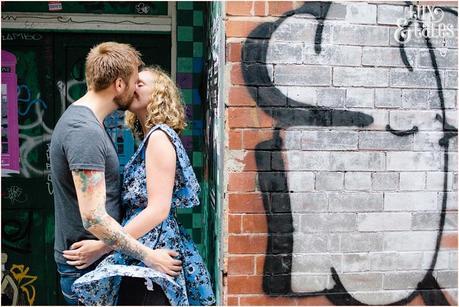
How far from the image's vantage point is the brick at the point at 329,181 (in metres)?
3.12

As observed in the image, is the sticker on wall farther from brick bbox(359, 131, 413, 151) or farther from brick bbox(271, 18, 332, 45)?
brick bbox(359, 131, 413, 151)

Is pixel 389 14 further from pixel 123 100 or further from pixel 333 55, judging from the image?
pixel 123 100

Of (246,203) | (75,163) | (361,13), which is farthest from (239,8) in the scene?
(75,163)

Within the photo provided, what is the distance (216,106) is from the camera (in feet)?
10.8

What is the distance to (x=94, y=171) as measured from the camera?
2.35 m

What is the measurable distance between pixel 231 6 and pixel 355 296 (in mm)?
1734

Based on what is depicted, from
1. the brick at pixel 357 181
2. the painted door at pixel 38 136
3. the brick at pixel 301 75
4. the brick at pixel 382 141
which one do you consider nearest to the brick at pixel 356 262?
the brick at pixel 357 181

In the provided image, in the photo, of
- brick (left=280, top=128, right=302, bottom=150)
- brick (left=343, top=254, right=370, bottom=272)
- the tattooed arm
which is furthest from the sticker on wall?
brick (left=343, top=254, right=370, bottom=272)

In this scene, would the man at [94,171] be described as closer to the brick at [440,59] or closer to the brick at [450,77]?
the brick at [440,59]

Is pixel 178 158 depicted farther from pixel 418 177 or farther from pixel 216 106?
pixel 418 177

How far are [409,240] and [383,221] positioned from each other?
0.19m

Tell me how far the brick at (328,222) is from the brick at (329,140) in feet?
1.22

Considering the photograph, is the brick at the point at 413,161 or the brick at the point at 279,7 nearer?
the brick at the point at 279,7

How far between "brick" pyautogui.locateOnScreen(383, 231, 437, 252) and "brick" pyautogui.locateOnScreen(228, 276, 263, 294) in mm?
752
